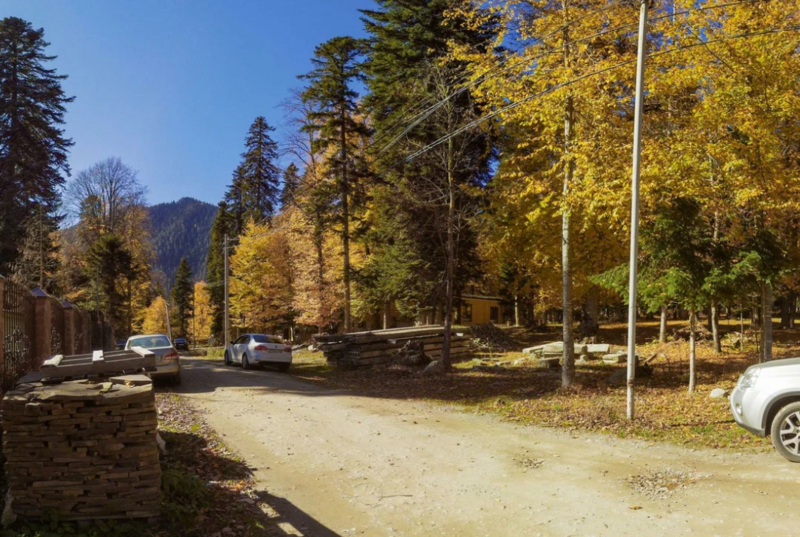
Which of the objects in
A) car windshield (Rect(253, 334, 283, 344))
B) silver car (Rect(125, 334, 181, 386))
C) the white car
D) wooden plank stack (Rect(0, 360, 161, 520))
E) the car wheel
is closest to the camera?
wooden plank stack (Rect(0, 360, 161, 520))

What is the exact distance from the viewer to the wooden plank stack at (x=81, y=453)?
4.95 metres

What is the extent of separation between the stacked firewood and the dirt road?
4.99 feet

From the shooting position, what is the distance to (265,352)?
21625mm

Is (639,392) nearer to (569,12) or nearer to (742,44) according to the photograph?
(742,44)

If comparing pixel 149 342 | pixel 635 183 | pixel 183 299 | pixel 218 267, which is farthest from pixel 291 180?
pixel 183 299

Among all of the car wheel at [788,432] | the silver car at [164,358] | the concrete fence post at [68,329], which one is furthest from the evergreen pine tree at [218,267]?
the car wheel at [788,432]

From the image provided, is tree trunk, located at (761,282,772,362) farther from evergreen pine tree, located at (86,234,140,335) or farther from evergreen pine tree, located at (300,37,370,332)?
evergreen pine tree, located at (86,234,140,335)

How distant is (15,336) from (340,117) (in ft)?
69.4

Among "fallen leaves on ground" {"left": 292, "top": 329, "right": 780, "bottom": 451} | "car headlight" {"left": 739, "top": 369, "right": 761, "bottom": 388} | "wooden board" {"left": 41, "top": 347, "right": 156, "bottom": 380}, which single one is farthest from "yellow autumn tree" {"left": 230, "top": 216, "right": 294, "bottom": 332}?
"car headlight" {"left": 739, "top": 369, "right": 761, "bottom": 388}

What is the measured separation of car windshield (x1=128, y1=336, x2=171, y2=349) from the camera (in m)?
17.0

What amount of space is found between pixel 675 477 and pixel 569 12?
10.0 meters

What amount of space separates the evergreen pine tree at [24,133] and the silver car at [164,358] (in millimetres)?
18043

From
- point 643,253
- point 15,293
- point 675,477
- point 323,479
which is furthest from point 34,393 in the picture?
point 643,253

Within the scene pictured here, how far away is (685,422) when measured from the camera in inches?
377
